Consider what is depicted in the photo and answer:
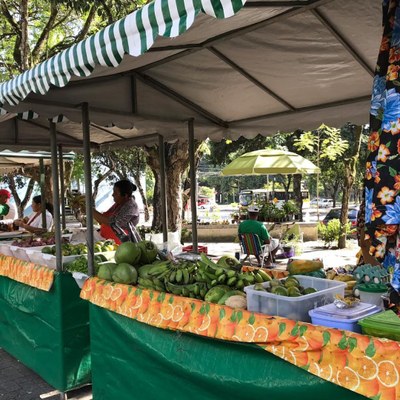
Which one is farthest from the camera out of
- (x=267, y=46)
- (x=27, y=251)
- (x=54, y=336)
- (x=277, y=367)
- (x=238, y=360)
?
(x=27, y=251)

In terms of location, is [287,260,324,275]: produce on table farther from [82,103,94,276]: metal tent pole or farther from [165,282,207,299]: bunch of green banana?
[82,103,94,276]: metal tent pole

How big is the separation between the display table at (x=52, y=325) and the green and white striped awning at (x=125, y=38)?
71.2 inches

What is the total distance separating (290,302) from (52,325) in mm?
2587

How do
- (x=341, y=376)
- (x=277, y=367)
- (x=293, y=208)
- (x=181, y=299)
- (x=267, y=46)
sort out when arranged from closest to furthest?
(x=341, y=376) → (x=277, y=367) → (x=181, y=299) → (x=267, y=46) → (x=293, y=208)

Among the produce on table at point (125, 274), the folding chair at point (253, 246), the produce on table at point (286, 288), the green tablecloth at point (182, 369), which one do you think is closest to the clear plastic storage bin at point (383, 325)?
the green tablecloth at point (182, 369)

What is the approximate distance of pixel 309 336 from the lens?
1854 mm

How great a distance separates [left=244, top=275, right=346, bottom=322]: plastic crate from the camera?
6.93 feet

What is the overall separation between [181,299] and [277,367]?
0.72 metres

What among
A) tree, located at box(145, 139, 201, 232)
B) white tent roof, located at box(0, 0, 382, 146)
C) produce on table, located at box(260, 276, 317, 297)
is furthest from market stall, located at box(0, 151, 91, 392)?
tree, located at box(145, 139, 201, 232)

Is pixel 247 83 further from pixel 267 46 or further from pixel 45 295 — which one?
pixel 45 295

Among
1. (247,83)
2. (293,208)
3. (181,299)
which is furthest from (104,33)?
(293,208)

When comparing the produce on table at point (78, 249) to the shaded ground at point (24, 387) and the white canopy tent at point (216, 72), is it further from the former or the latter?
the shaded ground at point (24, 387)

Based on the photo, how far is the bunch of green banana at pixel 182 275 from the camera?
9.10ft

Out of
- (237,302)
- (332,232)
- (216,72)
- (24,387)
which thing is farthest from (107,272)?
(332,232)
